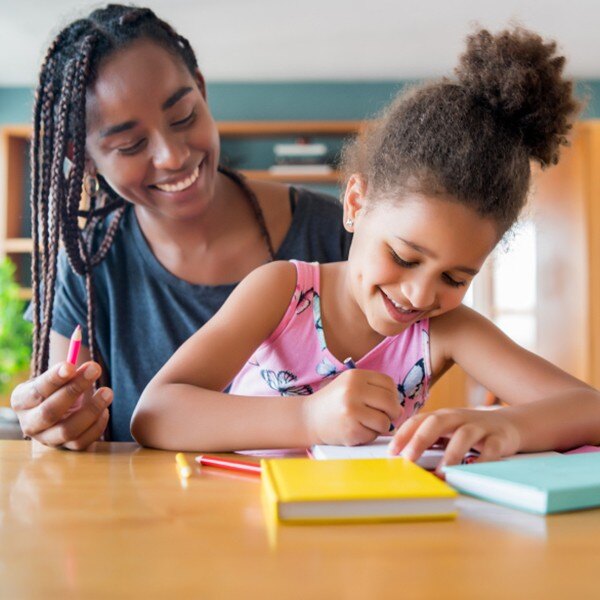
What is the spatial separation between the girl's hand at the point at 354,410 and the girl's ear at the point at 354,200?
1.07ft

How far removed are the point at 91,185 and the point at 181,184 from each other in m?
Answer: 0.24

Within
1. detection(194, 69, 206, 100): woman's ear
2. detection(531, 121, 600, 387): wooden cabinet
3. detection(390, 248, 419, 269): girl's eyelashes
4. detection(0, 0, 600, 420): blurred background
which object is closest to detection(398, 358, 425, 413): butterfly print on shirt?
detection(390, 248, 419, 269): girl's eyelashes

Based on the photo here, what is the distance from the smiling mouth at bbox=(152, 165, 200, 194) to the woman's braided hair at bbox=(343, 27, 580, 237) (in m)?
0.39

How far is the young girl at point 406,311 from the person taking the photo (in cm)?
93

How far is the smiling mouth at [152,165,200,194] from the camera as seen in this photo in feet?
4.68

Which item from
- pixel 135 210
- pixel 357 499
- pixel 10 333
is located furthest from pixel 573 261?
pixel 357 499

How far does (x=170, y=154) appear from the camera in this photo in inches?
53.6

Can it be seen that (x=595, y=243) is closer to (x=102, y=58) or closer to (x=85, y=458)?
(x=102, y=58)

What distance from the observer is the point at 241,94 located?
5832mm

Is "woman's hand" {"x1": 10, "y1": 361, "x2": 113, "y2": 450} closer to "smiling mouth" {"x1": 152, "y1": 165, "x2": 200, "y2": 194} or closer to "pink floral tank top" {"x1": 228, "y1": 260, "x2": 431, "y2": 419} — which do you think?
"pink floral tank top" {"x1": 228, "y1": 260, "x2": 431, "y2": 419}

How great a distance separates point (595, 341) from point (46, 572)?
192 inches

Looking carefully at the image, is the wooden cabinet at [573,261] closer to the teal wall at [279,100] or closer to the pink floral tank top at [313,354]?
the teal wall at [279,100]

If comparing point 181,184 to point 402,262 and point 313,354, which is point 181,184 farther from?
point 402,262

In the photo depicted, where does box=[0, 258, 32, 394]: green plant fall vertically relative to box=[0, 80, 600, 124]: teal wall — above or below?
below
